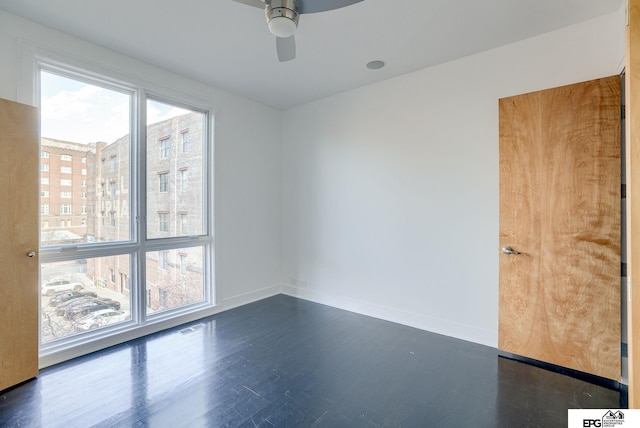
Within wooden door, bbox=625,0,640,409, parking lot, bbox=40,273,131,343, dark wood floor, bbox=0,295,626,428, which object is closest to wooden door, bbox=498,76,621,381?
dark wood floor, bbox=0,295,626,428

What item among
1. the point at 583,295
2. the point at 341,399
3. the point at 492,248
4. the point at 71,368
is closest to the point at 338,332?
the point at 341,399

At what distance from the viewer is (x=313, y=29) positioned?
Result: 2398 mm

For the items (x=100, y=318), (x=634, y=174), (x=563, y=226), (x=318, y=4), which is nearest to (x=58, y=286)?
(x=100, y=318)

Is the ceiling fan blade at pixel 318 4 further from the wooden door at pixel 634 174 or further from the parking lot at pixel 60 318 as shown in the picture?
the parking lot at pixel 60 318

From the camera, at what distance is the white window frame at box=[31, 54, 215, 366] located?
2467mm

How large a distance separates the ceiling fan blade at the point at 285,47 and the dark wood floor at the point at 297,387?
Result: 7.88ft

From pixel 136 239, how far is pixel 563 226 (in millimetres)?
3870

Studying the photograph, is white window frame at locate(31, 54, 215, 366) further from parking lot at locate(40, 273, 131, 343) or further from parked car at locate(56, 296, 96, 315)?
parked car at locate(56, 296, 96, 315)

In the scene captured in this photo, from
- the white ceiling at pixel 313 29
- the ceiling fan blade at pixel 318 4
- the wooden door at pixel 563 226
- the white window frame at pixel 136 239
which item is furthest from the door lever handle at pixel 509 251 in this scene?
A: the white window frame at pixel 136 239

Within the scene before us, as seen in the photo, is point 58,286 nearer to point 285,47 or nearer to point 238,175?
point 238,175

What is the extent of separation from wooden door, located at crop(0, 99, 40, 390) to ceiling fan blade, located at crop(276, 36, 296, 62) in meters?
1.90

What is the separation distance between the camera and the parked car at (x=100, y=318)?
8.90ft

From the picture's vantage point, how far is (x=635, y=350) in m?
1.22

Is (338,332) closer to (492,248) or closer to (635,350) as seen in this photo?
(492,248)
